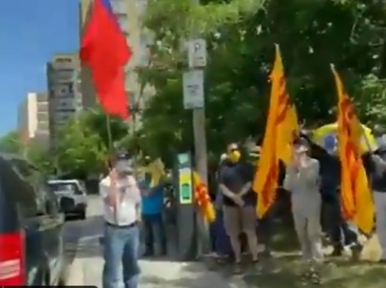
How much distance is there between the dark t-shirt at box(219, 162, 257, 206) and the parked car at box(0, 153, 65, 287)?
430 centimetres

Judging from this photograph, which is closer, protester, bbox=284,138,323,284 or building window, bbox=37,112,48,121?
protester, bbox=284,138,323,284

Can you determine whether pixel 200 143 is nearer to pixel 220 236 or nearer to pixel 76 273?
pixel 220 236

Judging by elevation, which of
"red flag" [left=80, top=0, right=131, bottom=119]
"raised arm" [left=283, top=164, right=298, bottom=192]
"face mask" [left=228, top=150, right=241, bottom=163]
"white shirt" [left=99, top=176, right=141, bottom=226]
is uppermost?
"red flag" [left=80, top=0, right=131, bottom=119]

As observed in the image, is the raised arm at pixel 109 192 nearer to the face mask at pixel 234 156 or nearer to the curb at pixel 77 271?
the curb at pixel 77 271

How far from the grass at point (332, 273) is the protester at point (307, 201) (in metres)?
0.33

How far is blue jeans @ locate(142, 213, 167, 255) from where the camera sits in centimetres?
1391

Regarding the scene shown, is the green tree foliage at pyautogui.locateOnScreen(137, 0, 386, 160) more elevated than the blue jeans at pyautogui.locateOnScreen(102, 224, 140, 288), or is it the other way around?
the green tree foliage at pyautogui.locateOnScreen(137, 0, 386, 160)

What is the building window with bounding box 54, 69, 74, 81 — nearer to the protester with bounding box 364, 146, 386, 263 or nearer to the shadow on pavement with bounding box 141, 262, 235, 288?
the shadow on pavement with bounding box 141, 262, 235, 288

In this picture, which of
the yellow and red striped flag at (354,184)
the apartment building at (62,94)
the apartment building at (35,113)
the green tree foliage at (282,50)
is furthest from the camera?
the apartment building at (35,113)

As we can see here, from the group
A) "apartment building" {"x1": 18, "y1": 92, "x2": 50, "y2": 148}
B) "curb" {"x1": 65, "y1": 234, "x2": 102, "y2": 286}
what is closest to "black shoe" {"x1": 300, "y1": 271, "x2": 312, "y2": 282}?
"curb" {"x1": 65, "y1": 234, "x2": 102, "y2": 286}

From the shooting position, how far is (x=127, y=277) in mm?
9016

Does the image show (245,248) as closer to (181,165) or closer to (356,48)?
(181,165)

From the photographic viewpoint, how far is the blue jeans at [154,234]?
13.9 m

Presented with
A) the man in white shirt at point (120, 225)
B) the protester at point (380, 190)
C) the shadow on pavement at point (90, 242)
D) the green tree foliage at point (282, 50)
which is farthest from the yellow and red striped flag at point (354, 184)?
the shadow on pavement at point (90, 242)
